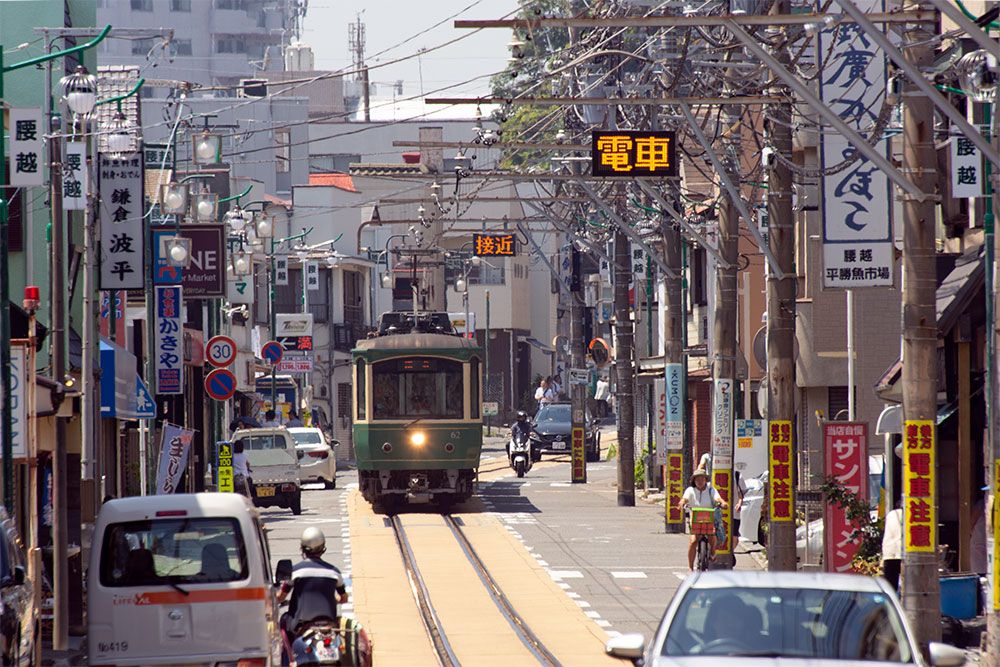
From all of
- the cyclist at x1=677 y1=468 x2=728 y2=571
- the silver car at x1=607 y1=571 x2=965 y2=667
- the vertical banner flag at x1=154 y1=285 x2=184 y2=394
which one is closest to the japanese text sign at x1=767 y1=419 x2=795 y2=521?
the cyclist at x1=677 y1=468 x2=728 y2=571

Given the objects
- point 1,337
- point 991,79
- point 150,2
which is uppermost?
point 150,2

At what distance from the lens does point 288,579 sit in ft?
42.5

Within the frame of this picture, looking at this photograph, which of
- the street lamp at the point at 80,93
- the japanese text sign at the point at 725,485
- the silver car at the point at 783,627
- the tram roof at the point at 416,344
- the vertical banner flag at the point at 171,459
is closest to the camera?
the silver car at the point at 783,627

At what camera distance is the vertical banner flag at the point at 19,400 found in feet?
54.1

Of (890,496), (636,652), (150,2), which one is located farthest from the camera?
(150,2)

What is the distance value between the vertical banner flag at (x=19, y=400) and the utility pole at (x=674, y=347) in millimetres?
14939

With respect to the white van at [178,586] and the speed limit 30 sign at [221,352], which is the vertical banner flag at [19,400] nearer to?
the white van at [178,586]

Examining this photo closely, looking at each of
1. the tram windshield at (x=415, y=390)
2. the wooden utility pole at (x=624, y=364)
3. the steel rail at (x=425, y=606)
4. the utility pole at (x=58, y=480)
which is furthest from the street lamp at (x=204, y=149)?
the utility pole at (x=58, y=480)

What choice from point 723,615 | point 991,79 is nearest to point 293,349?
point 991,79

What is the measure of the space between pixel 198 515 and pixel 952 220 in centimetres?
1216

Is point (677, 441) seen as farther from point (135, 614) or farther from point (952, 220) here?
point (135, 614)

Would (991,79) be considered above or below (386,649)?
above

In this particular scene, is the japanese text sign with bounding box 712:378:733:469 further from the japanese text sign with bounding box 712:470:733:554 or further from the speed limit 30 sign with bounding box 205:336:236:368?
the speed limit 30 sign with bounding box 205:336:236:368

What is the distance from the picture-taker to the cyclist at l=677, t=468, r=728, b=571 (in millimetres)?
22938
